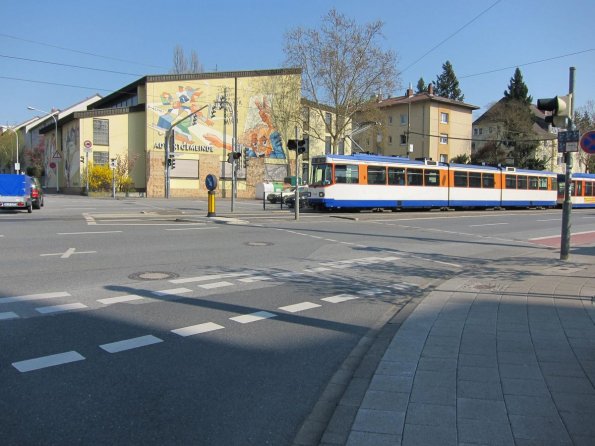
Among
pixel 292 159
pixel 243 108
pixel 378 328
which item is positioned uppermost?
pixel 243 108

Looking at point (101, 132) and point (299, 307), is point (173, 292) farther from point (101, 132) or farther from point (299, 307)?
point (101, 132)

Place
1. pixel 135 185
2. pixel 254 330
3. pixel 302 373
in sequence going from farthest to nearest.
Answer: pixel 135 185
pixel 254 330
pixel 302 373

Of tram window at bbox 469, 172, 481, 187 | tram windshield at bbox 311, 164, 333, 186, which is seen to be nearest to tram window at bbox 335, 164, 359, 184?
tram windshield at bbox 311, 164, 333, 186

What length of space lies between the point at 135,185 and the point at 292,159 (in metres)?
17.0

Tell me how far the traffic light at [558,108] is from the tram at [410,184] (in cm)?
1717

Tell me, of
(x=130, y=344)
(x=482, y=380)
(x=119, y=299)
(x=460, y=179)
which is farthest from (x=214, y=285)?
(x=460, y=179)

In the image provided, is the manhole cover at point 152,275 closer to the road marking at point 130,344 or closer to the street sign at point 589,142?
the road marking at point 130,344

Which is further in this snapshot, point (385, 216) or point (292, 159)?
point (292, 159)

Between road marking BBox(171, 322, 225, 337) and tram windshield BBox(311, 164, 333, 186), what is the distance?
72.4 feet

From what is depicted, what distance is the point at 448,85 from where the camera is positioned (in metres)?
95.1

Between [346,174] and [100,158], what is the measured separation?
31423 millimetres

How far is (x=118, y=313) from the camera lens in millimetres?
6141

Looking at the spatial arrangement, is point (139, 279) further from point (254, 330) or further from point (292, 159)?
point (292, 159)

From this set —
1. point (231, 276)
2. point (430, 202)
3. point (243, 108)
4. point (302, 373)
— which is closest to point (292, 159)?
point (243, 108)
